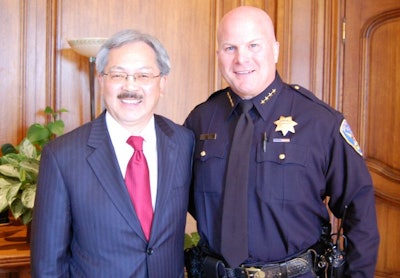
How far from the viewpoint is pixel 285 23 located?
301 centimetres

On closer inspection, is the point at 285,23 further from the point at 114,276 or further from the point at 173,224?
the point at 114,276

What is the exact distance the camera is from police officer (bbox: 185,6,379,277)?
156 cm

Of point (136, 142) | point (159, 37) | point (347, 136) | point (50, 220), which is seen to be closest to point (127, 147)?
point (136, 142)

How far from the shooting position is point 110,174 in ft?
4.65

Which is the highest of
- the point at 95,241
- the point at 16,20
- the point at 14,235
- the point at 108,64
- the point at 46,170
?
the point at 16,20

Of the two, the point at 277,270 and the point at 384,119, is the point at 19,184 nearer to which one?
the point at 277,270

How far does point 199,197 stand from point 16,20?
5.09 feet

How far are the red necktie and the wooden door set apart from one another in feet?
6.15

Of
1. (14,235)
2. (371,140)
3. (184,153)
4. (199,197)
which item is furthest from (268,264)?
(371,140)

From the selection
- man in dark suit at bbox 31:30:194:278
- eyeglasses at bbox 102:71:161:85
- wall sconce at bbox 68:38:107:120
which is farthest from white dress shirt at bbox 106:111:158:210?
wall sconce at bbox 68:38:107:120

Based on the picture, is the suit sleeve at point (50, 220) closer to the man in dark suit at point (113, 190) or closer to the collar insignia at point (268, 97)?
the man in dark suit at point (113, 190)

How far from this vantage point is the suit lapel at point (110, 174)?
1.39 meters

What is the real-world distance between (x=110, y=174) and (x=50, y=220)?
0.20 meters

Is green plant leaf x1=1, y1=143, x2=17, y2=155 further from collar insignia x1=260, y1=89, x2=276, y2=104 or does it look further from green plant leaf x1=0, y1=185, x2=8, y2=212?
collar insignia x1=260, y1=89, x2=276, y2=104
